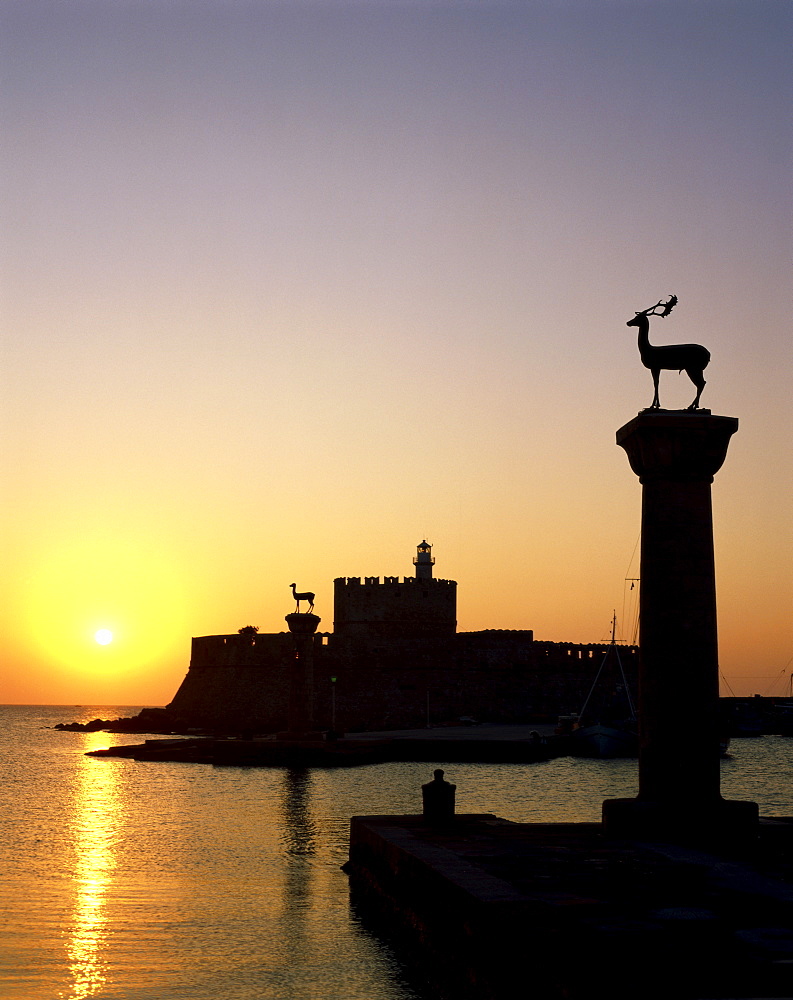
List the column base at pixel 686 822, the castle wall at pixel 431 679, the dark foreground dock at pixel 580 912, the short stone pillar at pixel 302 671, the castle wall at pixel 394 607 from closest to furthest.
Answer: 1. the dark foreground dock at pixel 580 912
2. the column base at pixel 686 822
3. the short stone pillar at pixel 302 671
4. the castle wall at pixel 431 679
5. the castle wall at pixel 394 607

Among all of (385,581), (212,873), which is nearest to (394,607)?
(385,581)

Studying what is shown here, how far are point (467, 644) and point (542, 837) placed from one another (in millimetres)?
54660

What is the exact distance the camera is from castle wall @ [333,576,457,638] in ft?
225

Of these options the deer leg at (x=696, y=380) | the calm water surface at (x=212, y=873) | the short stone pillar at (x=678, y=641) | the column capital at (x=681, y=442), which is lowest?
the calm water surface at (x=212, y=873)

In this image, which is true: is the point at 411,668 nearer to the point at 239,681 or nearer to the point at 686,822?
the point at 239,681

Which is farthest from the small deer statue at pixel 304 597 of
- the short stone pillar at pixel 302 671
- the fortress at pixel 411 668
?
the fortress at pixel 411 668

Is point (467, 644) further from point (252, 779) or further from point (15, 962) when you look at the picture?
point (15, 962)

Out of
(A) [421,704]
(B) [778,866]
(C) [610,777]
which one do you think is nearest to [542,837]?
(B) [778,866]

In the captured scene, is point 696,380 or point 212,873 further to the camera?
point 212,873

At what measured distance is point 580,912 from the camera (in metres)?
8.16

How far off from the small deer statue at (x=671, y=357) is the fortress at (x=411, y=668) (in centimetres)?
5254

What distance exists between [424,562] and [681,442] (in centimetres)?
5823

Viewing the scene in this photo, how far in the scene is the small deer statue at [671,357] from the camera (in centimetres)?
1356

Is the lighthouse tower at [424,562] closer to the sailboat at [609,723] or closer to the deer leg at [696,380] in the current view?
the sailboat at [609,723]
